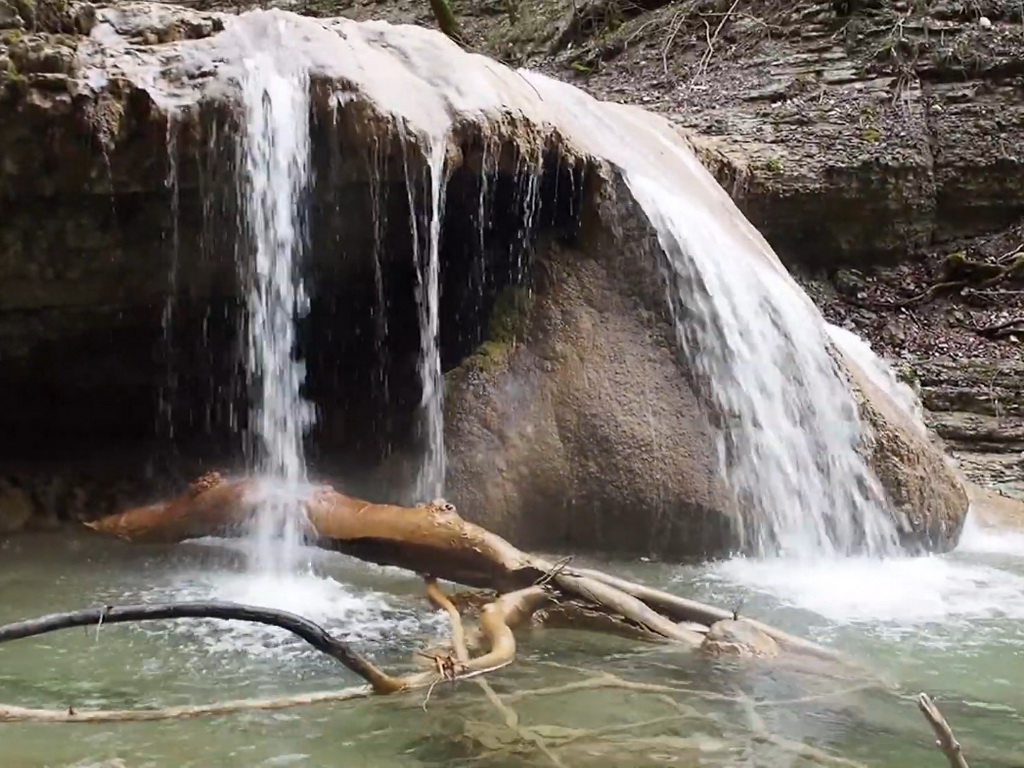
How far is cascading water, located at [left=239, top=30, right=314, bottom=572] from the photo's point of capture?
15.0 ft

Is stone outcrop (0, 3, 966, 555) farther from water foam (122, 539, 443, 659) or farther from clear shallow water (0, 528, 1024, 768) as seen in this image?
water foam (122, 539, 443, 659)

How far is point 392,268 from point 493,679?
9.66 ft

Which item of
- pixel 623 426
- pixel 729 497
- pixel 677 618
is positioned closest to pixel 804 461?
pixel 729 497

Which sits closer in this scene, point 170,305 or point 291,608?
point 291,608

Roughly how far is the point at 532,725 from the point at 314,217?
3.06 m

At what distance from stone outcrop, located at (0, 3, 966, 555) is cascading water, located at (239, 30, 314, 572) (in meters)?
0.09

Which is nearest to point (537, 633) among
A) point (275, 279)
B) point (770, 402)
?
point (275, 279)

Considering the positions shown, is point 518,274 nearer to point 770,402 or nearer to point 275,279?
point 275,279

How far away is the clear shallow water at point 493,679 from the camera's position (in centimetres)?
250

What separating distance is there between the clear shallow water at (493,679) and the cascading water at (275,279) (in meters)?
0.28

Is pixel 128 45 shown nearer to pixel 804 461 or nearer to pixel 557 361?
pixel 557 361

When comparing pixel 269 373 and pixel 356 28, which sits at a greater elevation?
pixel 356 28

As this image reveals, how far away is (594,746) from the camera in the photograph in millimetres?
2508

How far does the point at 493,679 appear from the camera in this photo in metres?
3.00
